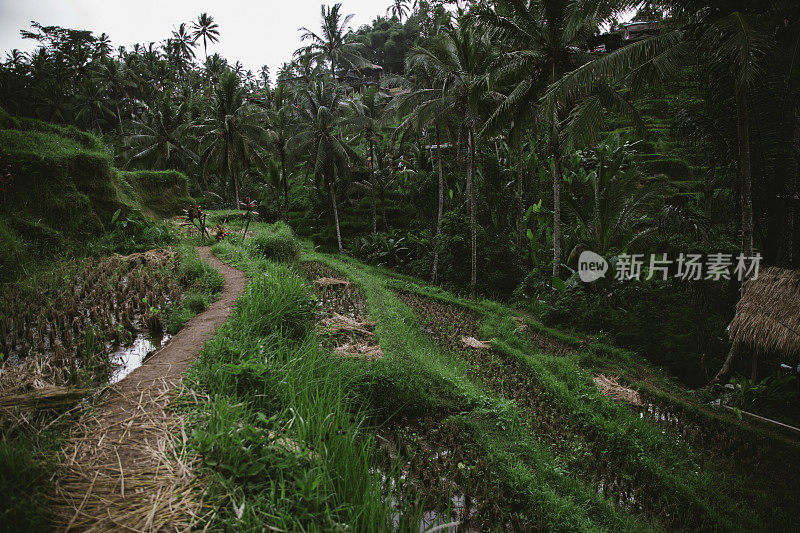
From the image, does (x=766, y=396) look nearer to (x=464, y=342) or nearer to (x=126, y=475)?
(x=464, y=342)

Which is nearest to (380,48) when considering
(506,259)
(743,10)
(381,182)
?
(381,182)

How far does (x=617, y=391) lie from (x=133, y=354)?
291 inches

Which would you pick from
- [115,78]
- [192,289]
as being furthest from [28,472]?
[115,78]

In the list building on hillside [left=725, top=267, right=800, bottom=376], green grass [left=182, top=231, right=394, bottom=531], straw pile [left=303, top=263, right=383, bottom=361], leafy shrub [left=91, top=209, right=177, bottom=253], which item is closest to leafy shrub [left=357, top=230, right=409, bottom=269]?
straw pile [left=303, top=263, right=383, bottom=361]

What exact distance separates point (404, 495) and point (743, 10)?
8.89 meters

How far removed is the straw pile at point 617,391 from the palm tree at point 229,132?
63.9ft

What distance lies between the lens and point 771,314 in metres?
6.15

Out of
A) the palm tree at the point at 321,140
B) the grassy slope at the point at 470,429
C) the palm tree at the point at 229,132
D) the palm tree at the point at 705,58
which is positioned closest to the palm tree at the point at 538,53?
the palm tree at the point at 705,58

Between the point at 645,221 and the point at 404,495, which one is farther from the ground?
the point at 645,221

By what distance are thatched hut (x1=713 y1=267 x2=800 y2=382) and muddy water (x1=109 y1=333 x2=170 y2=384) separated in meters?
8.68

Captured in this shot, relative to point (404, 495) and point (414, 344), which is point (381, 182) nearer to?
point (414, 344)

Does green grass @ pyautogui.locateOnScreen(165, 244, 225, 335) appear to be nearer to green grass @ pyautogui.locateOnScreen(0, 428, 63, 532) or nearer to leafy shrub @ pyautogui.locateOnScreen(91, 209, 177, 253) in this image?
leafy shrub @ pyautogui.locateOnScreen(91, 209, 177, 253)

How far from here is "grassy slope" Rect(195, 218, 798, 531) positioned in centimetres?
284

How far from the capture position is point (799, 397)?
675 centimetres
